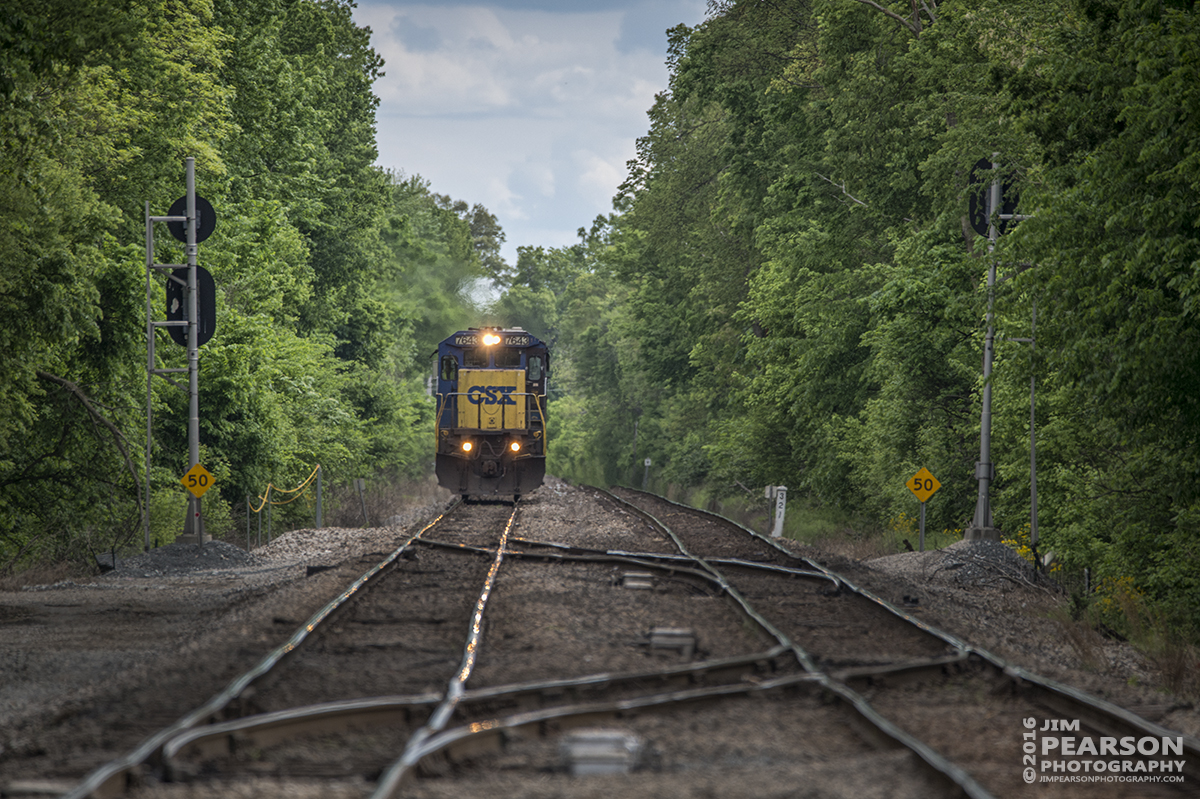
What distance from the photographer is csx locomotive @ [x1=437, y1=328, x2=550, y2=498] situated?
28094 millimetres

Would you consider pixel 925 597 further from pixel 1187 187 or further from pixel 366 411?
pixel 366 411

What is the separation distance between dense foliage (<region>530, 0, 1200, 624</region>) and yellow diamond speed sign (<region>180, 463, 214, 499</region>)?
1318 cm

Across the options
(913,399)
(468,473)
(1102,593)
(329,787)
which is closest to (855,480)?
(913,399)

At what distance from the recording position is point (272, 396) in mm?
30766

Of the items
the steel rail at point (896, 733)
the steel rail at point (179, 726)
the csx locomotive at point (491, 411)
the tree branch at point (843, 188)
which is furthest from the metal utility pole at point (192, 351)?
the tree branch at point (843, 188)

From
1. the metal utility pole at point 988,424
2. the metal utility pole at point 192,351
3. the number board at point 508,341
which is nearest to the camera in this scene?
the metal utility pole at point 988,424

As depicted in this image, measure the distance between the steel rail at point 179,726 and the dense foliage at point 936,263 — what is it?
9.81 metres

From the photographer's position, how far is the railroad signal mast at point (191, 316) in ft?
65.7

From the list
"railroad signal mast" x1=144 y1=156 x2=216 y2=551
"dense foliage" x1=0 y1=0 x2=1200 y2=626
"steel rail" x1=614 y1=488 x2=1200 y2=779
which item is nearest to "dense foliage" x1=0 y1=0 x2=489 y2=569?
"dense foliage" x1=0 y1=0 x2=1200 y2=626

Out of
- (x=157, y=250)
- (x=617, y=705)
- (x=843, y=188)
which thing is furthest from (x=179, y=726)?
(x=843, y=188)

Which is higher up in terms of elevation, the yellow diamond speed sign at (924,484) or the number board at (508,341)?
the number board at (508,341)

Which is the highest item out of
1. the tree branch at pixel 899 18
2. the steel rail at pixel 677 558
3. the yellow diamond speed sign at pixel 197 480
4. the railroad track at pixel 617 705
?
the tree branch at pixel 899 18

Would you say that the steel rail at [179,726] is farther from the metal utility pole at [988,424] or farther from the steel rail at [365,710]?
the metal utility pole at [988,424]

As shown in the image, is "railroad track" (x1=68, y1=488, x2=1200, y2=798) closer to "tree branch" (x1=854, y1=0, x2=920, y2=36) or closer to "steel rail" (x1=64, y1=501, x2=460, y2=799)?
"steel rail" (x1=64, y1=501, x2=460, y2=799)
